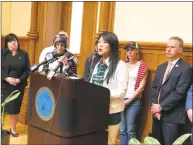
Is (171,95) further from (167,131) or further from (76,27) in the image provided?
(76,27)

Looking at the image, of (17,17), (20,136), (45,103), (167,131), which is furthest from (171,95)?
(17,17)

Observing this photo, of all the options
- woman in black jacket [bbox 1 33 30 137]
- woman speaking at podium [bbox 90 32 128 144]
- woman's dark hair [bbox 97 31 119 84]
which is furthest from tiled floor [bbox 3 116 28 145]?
woman's dark hair [bbox 97 31 119 84]

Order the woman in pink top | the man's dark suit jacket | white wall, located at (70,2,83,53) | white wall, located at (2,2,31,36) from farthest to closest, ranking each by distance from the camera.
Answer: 1. white wall, located at (2,2,31,36)
2. white wall, located at (70,2,83,53)
3. the woman in pink top
4. the man's dark suit jacket

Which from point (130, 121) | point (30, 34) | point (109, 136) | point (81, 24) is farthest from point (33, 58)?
point (109, 136)

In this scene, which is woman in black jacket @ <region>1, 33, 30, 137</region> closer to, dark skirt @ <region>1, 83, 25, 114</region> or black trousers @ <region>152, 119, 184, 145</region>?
dark skirt @ <region>1, 83, 25, 114</region>

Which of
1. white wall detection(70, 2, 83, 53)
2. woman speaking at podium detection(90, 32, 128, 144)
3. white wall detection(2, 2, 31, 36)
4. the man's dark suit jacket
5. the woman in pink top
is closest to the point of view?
woman speaking at podium detection(90, 32, 128, 144)

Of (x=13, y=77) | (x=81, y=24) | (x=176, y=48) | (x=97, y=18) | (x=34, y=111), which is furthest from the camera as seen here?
(x=81, y=24)

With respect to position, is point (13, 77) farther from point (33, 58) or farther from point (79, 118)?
point (79, 118)

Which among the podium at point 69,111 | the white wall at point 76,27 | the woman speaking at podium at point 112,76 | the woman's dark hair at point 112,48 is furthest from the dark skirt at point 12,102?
the woman's dark hair at point 112,48

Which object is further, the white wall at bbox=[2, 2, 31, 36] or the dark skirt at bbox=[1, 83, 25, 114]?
the white wall at bbox=[2, 2, 31, 36]

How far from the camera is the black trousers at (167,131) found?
9.65 feet

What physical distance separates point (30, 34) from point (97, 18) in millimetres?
1305

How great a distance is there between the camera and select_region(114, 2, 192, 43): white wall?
131 inches

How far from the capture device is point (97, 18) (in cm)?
430
